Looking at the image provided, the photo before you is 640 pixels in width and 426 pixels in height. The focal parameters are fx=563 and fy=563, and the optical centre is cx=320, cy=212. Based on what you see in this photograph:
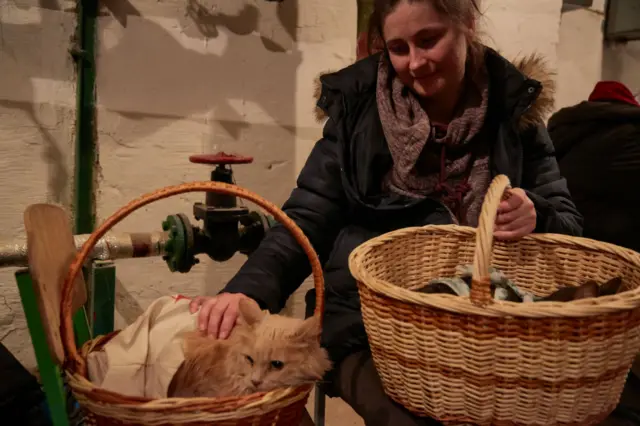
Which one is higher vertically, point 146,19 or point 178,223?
point 146,19

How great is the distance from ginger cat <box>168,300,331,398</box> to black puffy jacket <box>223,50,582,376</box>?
0.64ft

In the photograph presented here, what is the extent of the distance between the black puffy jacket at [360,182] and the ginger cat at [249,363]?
7.7 inches

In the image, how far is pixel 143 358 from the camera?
80 centimetres

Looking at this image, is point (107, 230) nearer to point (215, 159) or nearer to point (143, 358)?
point (143, 358)

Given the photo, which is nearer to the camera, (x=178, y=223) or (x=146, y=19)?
(x=178, y=223)

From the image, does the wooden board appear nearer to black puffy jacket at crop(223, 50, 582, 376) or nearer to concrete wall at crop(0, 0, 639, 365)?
black puffy jacket at crop(223, 50, 582, 376)

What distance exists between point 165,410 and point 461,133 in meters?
0.71

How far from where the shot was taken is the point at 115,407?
0.69 metres

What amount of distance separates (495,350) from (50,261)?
24.9 inches

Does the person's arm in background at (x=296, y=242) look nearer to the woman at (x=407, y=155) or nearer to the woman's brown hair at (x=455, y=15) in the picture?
the woman at (x=407, y=155)

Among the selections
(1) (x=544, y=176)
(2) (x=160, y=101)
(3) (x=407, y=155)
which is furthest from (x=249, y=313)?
(2) (x=160, y=101)

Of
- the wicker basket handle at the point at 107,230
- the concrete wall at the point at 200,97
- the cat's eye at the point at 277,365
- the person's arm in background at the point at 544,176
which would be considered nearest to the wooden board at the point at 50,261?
the wicker basket handle at the point at 107,230

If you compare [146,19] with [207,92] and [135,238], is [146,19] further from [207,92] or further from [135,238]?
[135,238]

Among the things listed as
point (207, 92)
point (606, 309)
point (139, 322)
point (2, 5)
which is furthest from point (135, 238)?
point (606, 309)
